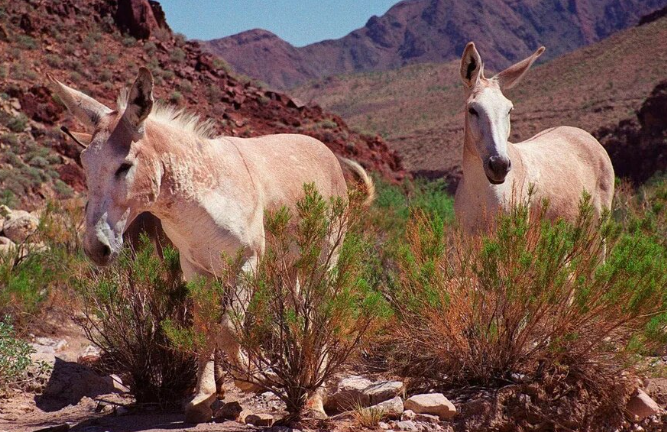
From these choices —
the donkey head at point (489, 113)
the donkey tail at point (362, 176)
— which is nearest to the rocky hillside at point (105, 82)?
the donkey tail at point (362, 176)

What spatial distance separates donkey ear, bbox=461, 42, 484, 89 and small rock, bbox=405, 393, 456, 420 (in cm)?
288

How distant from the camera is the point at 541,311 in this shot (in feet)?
17.6

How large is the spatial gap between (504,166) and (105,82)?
876 inches

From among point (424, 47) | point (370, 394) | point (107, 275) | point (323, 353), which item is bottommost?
point (370, 394)

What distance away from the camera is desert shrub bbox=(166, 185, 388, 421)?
4.85 meters

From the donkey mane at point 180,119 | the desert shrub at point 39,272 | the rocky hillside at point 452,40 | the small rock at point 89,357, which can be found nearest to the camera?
the donkey mane at point 180,119

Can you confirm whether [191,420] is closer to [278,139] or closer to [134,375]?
[134,375]

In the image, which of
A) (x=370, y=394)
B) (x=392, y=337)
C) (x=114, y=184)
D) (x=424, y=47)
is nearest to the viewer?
(x=114, y=184)

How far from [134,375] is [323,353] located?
1614 millimetres

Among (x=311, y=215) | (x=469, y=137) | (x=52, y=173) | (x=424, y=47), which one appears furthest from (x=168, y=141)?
(x=424, y=47)

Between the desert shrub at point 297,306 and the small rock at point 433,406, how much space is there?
61 centimetres

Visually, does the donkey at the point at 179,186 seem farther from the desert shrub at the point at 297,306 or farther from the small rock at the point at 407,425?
the small rock at the point at 407,425

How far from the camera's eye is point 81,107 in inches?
195

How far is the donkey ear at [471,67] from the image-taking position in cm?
685
